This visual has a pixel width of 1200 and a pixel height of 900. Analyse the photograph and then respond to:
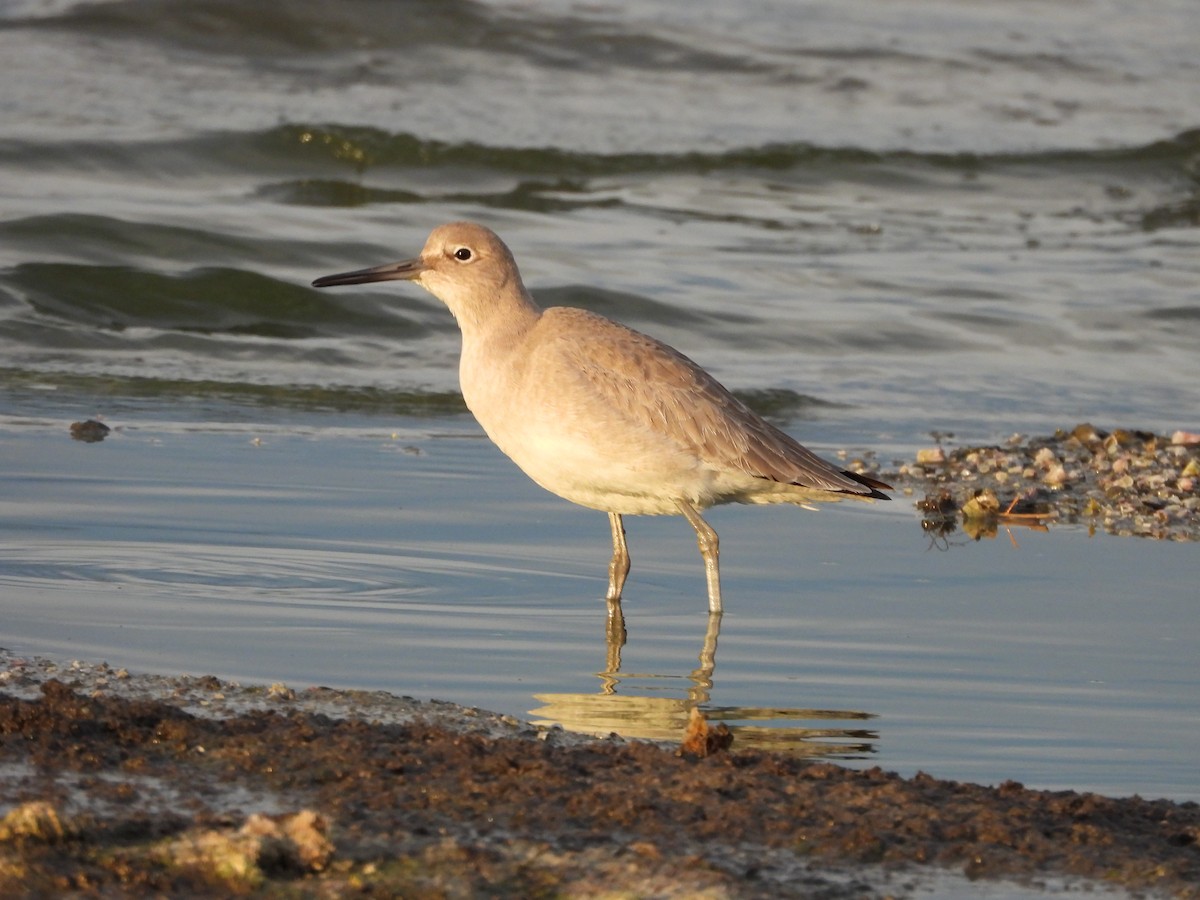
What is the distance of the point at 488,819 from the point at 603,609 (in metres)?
2.69

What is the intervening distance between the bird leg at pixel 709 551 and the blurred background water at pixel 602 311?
0.38 feet

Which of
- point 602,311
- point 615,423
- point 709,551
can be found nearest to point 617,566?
point 709,551

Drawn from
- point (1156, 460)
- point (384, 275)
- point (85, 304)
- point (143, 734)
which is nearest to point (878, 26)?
point (85, 304)

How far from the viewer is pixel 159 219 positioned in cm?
1400

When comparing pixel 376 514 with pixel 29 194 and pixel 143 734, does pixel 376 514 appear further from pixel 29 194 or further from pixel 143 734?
pixel 29 194

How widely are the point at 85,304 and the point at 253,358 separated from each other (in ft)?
4.91

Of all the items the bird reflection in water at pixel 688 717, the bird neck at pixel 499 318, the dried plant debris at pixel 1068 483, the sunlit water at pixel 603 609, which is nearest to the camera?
the bird reflection in water at pixel 688 717

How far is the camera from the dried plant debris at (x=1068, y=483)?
315 inches

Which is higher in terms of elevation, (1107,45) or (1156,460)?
(1107,45)

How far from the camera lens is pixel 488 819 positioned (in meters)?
3.73

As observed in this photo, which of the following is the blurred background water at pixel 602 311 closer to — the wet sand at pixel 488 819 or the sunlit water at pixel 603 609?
the sunlit water at pixel 603 609

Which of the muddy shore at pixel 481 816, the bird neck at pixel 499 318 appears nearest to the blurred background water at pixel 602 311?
the muddy shore at pixel 481 816

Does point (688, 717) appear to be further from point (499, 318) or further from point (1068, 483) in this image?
point (1068, 483)

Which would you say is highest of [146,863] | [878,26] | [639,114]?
[878,26]
